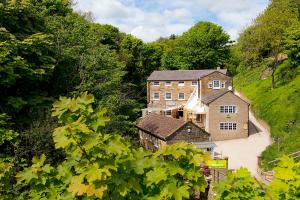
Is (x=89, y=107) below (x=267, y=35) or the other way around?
below

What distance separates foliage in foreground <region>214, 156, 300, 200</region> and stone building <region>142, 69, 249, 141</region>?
35616mm

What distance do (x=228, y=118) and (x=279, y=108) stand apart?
564cm

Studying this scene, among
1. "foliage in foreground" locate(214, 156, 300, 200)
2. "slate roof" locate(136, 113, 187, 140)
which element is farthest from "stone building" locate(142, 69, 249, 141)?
"foliage in foreground" locate(214, 156, 300, 200)

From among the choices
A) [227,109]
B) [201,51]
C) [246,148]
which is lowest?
[246,148]

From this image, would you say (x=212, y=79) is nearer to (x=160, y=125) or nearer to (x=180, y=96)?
(x=180, y=96)

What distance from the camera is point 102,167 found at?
167 inches

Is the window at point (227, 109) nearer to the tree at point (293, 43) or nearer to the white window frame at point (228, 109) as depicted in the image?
the white window frame at point (228, 109)

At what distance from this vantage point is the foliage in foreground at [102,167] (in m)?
4.26

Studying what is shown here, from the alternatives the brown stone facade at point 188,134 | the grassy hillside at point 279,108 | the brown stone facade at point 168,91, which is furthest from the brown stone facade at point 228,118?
the brown stone facade at point 168,91

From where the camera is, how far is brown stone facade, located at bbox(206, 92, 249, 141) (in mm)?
40812

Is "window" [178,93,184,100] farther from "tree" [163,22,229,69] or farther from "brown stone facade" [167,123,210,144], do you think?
"brown stone facade" [167,123,210,144]

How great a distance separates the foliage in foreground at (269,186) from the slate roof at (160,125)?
26.8 meters

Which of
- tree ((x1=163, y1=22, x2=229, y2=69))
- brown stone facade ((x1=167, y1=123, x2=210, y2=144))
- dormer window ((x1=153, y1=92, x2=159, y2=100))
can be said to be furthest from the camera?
tree ((x1=163, y1=22, x2=229, y2=69))

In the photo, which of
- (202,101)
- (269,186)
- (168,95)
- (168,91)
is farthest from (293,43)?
(269,186)
